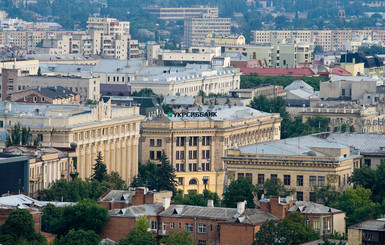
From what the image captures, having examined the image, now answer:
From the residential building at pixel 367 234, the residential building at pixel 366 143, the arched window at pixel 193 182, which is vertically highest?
the residential building at pixel 367 234

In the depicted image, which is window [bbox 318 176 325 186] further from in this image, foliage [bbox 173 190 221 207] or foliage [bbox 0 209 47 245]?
foliage [bbox 0 209 47 245]

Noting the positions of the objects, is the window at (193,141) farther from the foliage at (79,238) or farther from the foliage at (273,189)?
the foliage at (79,238)

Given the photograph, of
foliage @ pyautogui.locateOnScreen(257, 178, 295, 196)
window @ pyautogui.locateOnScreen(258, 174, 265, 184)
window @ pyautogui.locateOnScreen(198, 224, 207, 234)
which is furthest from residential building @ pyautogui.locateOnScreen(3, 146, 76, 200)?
window @ pyautogui.locateOnScreen(198, 224, 207, 234)

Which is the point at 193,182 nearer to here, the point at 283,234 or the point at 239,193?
the point at 239,193

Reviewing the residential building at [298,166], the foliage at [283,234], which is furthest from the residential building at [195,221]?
the residential building at [298,166]

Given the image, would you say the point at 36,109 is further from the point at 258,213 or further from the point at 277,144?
the point at 258,213
